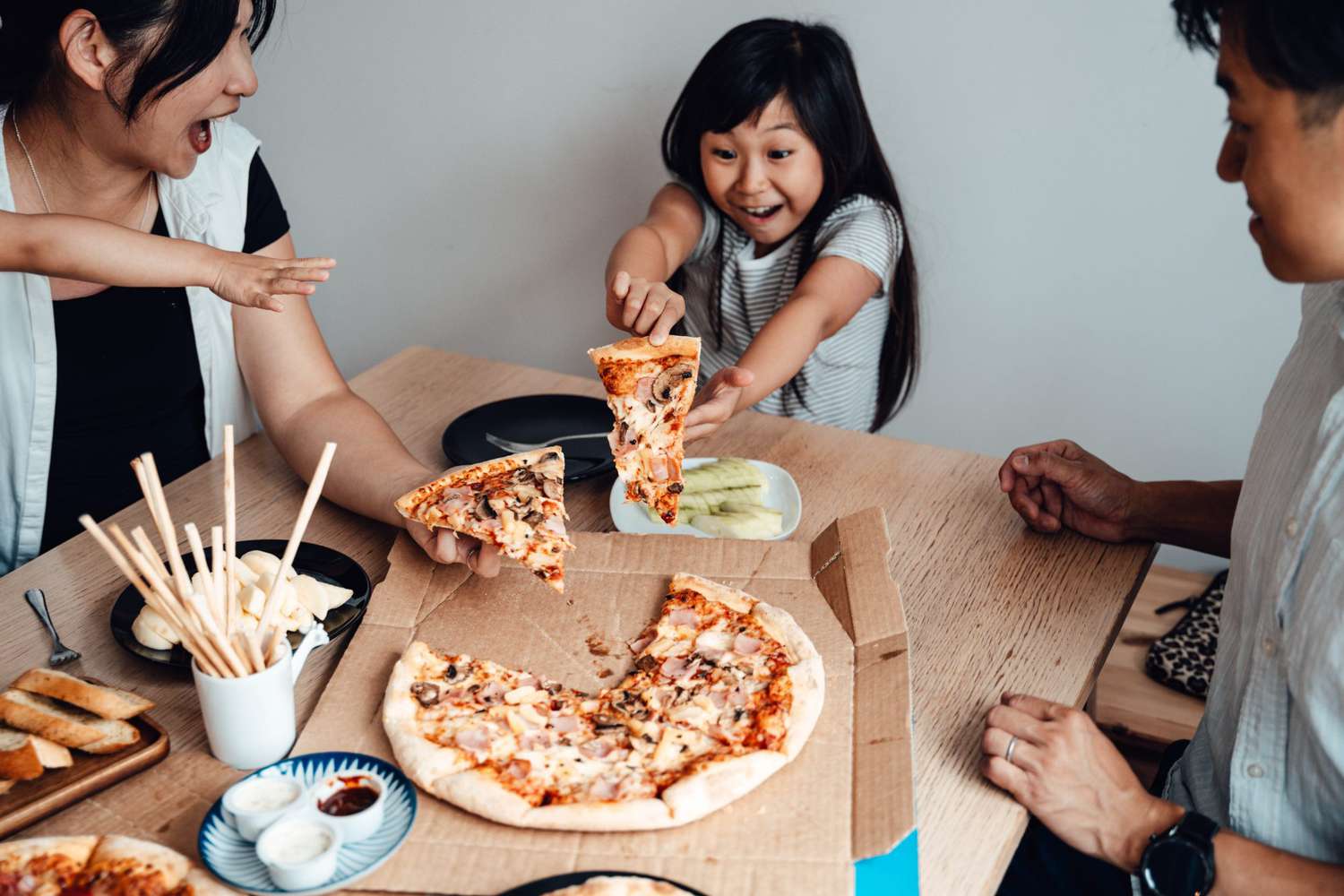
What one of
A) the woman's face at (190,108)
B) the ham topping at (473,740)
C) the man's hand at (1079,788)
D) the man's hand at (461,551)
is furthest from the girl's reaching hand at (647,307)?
the man's hand at (1079,788)

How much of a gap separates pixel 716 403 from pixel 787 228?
972mm

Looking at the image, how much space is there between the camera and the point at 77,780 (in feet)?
4.58

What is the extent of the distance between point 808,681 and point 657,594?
1.18ft

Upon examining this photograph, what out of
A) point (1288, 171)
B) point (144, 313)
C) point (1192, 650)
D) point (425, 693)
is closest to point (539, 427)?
point (144, 313)

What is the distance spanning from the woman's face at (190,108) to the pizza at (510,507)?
2.58 ft

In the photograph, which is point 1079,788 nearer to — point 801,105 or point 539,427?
point 539,427

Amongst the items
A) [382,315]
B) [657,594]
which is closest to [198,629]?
[657,594]

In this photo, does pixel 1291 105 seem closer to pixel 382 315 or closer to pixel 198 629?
pixel 198 629

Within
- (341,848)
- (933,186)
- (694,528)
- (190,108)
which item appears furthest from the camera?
(933,186)

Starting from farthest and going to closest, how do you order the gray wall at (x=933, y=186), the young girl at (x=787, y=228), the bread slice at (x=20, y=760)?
the gray wall at (x=933, y=186), the young girl at (x=787, y=228), the bread slice at (x=20, y=760)

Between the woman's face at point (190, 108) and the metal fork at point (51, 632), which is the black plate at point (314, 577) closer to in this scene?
the metal fork at point (51, 632)

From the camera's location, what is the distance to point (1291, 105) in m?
1.22

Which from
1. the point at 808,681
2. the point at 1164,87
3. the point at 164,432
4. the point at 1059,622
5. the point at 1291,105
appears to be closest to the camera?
the point at 1291,105

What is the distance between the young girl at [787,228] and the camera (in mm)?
2754
